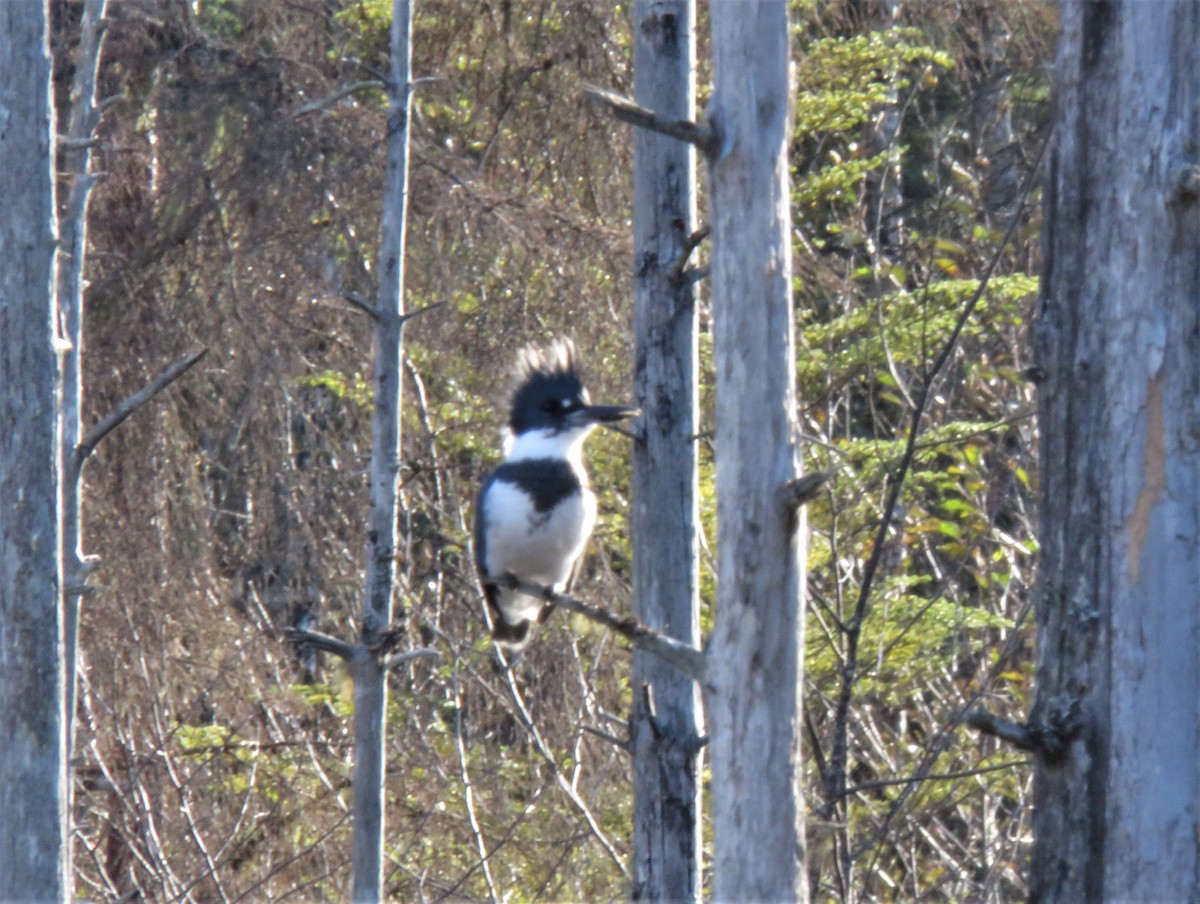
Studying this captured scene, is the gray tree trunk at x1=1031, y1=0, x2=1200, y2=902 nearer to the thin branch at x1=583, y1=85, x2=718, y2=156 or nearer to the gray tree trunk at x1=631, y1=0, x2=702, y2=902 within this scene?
the thin branch at x1=583, y1=85, x2=718, y2=156

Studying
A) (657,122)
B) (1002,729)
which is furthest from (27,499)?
(1002,729)

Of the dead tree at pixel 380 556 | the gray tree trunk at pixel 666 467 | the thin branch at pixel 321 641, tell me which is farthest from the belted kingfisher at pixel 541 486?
the thin branch at pixel 321 641

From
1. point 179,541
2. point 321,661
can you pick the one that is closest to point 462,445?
point 179,541

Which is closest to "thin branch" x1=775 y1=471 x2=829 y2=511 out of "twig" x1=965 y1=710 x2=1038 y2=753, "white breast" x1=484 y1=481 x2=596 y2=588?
"twig" x1=965 y1=710 x2=1038 y2=753

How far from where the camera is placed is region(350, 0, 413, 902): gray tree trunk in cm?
411

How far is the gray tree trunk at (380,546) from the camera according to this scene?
4.11 m

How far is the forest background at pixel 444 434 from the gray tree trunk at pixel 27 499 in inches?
86.2

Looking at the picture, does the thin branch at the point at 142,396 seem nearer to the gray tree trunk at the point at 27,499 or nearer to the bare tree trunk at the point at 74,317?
the gray tree trunk at the point at 27,499

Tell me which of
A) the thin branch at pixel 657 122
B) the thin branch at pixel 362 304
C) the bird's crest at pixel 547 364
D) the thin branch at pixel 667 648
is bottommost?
the thin branch at pixel 667 648

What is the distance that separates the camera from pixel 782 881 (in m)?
2.34

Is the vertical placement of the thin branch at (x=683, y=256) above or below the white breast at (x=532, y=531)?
above

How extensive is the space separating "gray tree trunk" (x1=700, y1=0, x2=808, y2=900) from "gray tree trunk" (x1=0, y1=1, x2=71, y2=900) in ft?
5.65

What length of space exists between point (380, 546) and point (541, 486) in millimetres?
538

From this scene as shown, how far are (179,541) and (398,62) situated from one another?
9.25 ft
